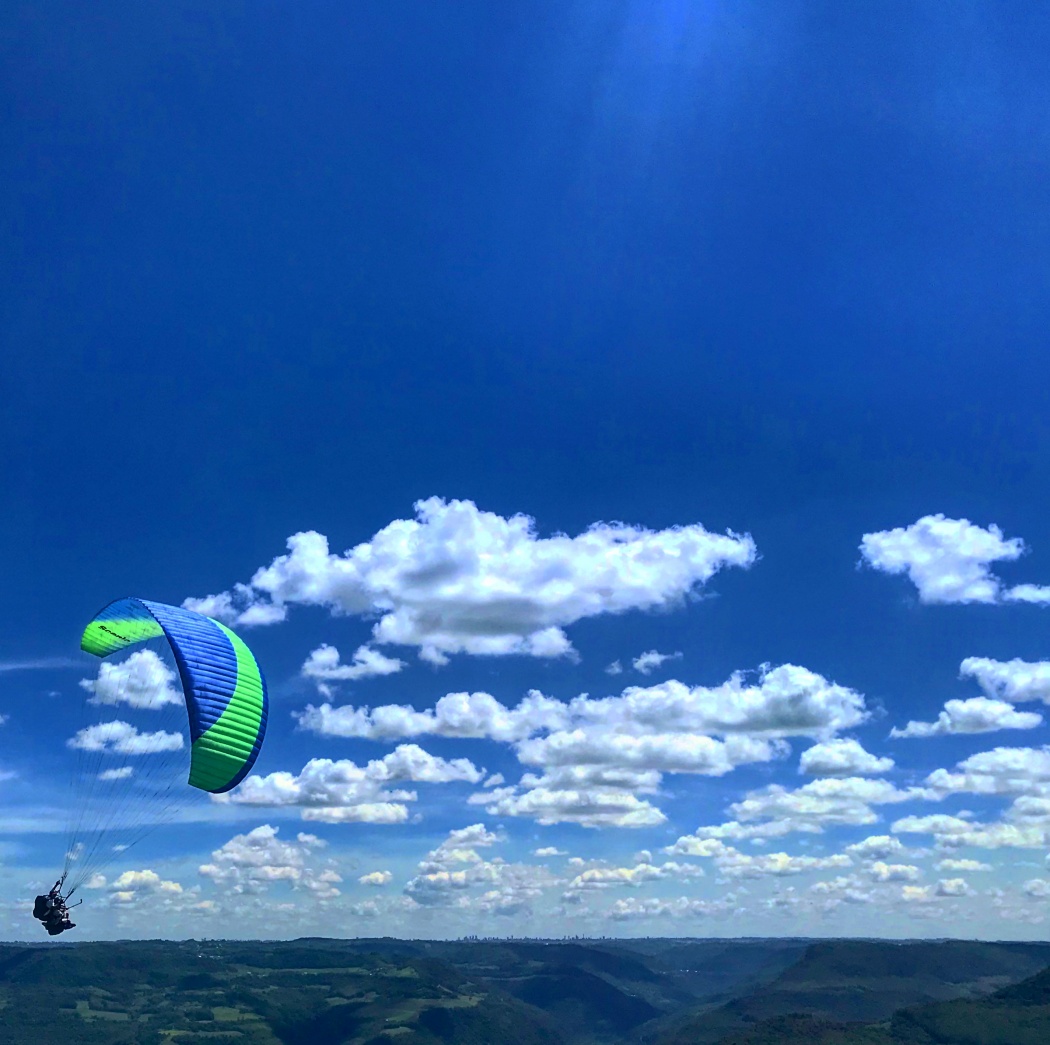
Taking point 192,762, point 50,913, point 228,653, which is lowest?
point 50,913

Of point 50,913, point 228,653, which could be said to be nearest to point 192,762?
point 228,653

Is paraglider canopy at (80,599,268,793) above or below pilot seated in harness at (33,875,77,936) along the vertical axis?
above

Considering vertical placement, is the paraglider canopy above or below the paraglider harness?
above

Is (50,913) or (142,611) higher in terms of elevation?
(142,611)

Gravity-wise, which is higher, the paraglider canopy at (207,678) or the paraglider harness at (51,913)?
the paraglider canopy at (207,678)

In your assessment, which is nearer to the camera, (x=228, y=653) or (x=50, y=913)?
(x=50, y=913)

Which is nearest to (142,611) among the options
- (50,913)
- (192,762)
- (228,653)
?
(228,653)

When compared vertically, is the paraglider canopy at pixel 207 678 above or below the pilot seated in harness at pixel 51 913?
above

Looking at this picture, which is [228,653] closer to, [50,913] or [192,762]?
[192,762]

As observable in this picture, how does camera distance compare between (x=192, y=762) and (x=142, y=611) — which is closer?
(x=192, y=762)

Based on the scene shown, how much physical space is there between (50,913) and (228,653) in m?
16.7

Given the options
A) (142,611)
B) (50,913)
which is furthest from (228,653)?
(50,913)

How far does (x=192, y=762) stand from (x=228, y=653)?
7462mm

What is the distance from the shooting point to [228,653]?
5588 centimetres
